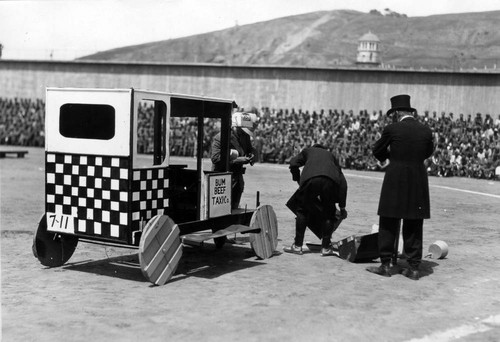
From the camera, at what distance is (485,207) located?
16.9 meters

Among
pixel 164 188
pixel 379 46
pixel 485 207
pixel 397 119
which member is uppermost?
pixel 379 46

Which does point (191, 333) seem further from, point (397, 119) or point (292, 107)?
point (292, 107)

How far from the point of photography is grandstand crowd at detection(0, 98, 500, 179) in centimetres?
2648

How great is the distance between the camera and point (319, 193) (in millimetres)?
10078

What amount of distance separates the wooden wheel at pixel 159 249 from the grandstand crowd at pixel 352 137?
15293mm

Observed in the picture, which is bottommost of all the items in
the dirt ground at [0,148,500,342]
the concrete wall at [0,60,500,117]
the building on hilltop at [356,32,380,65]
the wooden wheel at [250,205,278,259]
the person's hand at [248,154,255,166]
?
the dirt ground at [0,148,500,342]

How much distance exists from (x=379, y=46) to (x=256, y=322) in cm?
13017

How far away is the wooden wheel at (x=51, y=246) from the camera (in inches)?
352

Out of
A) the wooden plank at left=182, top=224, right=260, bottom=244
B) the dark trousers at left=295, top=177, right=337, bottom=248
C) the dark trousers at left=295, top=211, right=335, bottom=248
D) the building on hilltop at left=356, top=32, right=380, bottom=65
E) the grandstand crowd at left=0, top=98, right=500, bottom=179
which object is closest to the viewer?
the wooden plank at left=182, top=224, right=260, bottom=244

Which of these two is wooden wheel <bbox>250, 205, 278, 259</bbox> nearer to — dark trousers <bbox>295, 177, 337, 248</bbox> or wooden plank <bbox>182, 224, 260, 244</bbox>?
wooden plank <bbox>182, 224, 260, 244</bbox>

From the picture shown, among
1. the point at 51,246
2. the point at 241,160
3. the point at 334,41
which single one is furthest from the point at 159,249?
the point at 334,41

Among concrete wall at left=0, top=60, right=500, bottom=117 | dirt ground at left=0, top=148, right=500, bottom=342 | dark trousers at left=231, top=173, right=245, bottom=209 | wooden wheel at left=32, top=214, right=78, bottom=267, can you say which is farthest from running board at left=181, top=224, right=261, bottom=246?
concrete wall at left=0, top=60, right=500, bottom=117

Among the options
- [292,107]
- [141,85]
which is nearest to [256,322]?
[292,107]

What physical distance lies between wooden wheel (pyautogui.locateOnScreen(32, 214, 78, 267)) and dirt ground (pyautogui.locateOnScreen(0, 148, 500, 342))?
5.0 inches
